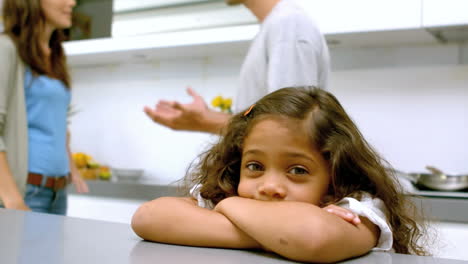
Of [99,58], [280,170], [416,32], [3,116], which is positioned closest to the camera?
[280,170]

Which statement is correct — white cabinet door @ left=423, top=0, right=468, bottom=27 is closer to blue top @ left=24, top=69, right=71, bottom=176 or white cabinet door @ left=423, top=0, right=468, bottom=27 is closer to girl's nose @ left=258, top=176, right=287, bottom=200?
blue top @ left=24, top=69, right=71, bottom=176

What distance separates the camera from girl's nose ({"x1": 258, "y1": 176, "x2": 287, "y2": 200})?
67 centimetres

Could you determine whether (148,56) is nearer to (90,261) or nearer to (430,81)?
(430,81)

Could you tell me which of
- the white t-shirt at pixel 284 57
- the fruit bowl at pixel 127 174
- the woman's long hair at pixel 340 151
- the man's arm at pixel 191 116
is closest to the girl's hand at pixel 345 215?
the woman's long hair at pixel 340 151

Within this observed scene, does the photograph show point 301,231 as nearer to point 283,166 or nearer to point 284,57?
point 283,166

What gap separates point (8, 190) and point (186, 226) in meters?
0.83

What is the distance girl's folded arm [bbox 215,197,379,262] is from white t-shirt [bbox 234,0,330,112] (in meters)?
0.52

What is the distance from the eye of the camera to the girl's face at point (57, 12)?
1.56 m

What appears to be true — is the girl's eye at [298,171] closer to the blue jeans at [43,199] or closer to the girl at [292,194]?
the girl at [292,194]

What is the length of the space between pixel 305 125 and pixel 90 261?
0.37m

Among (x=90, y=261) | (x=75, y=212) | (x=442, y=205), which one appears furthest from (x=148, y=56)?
(x=90, y=261)

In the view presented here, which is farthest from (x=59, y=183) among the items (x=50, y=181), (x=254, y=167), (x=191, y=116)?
(x=254, y=167)

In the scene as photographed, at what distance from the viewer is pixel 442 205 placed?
5.48 ft

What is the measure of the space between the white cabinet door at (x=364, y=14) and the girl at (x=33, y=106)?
36.5 inches
